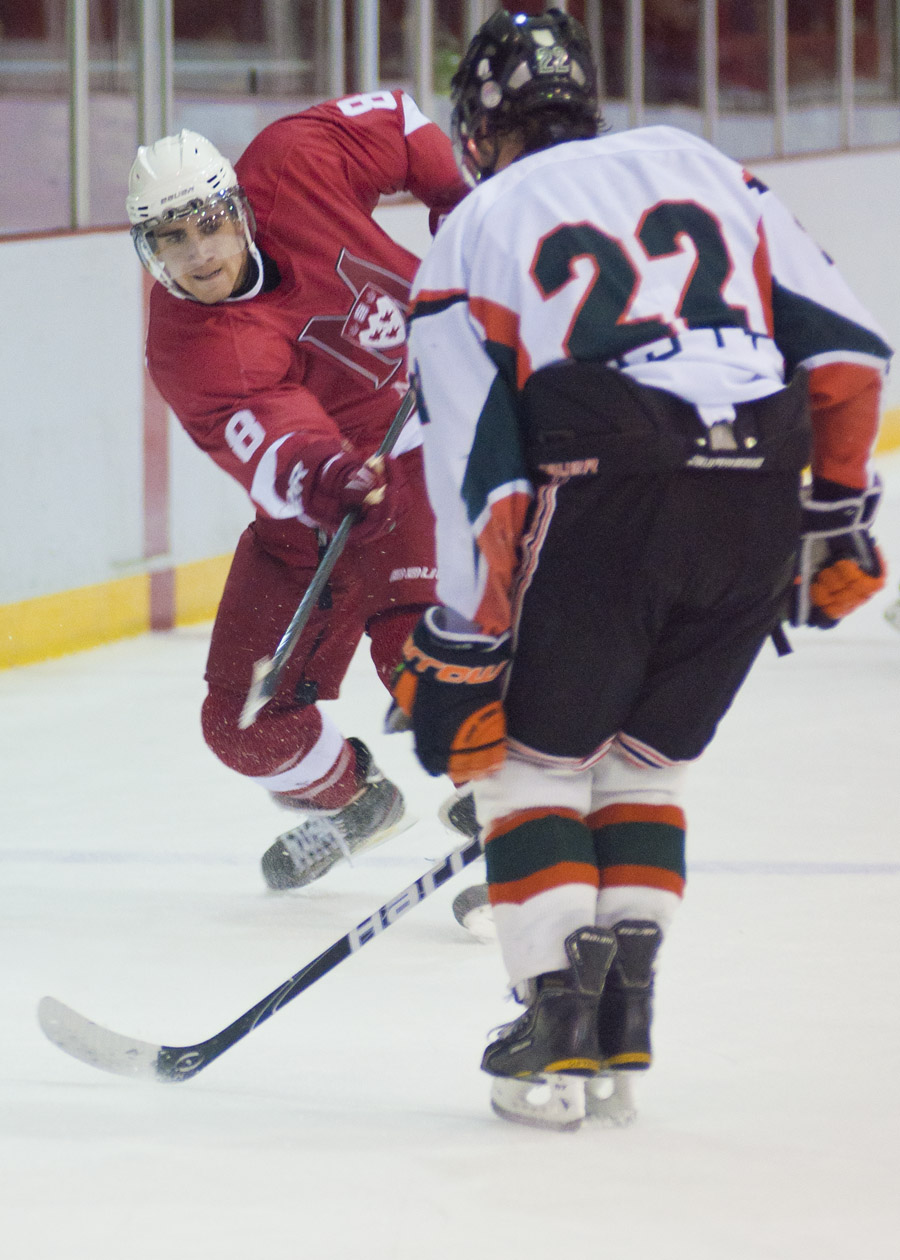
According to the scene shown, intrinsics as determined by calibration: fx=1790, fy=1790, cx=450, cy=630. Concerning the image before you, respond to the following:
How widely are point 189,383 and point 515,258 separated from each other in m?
0.81

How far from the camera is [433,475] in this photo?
1.53m

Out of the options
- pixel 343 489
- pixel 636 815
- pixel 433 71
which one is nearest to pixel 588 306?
pixel 636 815

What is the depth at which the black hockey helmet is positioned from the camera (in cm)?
156

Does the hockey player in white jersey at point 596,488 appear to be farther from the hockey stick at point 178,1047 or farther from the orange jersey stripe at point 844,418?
the hockey stick at point 178,1047

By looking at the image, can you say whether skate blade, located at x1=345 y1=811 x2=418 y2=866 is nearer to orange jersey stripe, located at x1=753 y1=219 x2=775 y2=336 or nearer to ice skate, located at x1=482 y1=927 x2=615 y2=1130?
ice skate, located at x1=482 y1=927 x2=615 y2=1130

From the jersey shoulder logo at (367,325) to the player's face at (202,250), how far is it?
145mm

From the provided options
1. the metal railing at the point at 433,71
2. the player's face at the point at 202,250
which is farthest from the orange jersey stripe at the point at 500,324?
the metal railing at the point at 433,71

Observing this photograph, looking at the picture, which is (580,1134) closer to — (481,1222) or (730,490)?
(481,1222)

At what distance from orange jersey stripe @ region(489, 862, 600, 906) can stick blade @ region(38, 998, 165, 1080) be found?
1.36ft

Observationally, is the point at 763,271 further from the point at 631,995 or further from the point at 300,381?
the point at 300,381

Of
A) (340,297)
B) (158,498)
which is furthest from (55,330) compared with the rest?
(340,297)

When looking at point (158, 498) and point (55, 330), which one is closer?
point (55, 330)

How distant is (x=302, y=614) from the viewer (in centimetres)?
218

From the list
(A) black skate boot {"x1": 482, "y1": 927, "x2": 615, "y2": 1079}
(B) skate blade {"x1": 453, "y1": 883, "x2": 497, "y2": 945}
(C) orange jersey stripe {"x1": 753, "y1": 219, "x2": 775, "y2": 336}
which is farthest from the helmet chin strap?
(B) skate blade {"x1": 453, "y1": 883, "x2": 497, "y2": 945}
